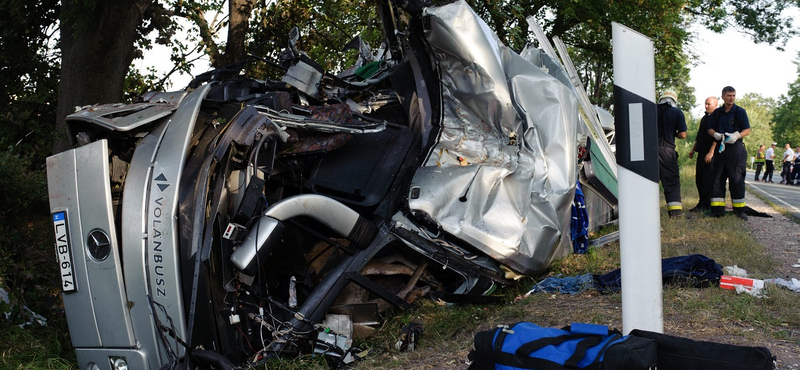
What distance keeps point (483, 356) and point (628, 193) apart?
74 cm

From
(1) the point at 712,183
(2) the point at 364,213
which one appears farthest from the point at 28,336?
(1) the point at 712,183

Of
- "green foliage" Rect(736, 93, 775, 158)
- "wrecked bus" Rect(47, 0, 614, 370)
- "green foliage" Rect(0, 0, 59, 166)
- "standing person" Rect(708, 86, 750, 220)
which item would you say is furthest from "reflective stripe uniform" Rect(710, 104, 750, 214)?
"green foliage" Rect(736, 93, 775, 158)

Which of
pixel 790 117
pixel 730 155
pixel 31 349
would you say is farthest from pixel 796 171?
pixel 790 117

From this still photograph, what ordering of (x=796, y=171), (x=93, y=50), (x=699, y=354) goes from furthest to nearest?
(x=796, y=171) → (x=93, y=50) → (x=699, y=354)

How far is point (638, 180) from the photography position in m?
2.24

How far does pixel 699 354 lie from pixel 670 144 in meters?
6.39

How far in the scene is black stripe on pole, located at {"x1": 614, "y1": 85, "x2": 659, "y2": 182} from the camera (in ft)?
7.27

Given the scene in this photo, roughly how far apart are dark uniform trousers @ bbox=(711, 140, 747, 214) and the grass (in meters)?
2.86

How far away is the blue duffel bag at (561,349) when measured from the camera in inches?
82.7

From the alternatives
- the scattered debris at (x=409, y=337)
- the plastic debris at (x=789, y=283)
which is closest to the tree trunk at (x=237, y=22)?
the scattered debris at (x=409, y=337)

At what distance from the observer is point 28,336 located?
4539 millimetres

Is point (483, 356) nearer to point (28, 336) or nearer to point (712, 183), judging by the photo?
point (28, 336)

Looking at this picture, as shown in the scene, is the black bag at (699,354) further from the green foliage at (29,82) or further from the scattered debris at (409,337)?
the green foliage at (29,82)

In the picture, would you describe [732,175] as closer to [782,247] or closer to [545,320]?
[782,247]
